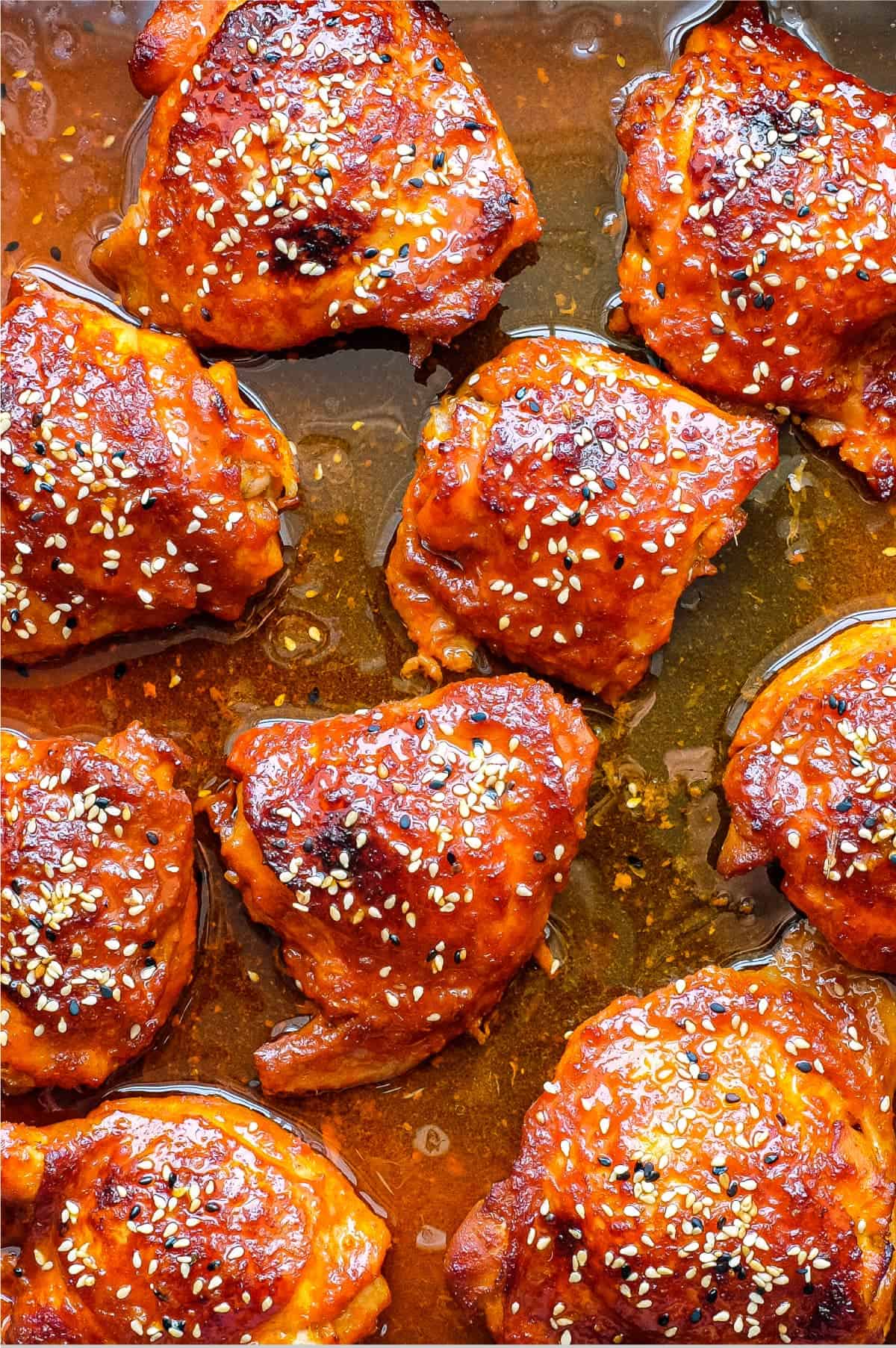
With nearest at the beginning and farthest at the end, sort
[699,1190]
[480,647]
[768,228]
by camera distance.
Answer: [699,1190], [768,228], [480,647]

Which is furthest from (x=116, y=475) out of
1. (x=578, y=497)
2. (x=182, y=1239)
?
(x=182, y=1239)

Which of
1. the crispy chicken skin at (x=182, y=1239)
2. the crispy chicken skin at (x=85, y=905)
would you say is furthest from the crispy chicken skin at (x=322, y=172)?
the crispy chicken skin at (x=182, y=1239)

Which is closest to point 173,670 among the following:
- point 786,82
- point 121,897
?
point 121,897

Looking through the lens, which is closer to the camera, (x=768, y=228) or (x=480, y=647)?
(x=768, y=228)

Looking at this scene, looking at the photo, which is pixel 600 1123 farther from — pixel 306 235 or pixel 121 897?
pixel 306 235

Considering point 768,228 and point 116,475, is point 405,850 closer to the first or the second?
point 116,475

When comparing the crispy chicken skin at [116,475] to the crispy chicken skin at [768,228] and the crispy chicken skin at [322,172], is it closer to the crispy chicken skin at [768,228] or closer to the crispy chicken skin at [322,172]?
the crispy chicken skin at [322,172]
